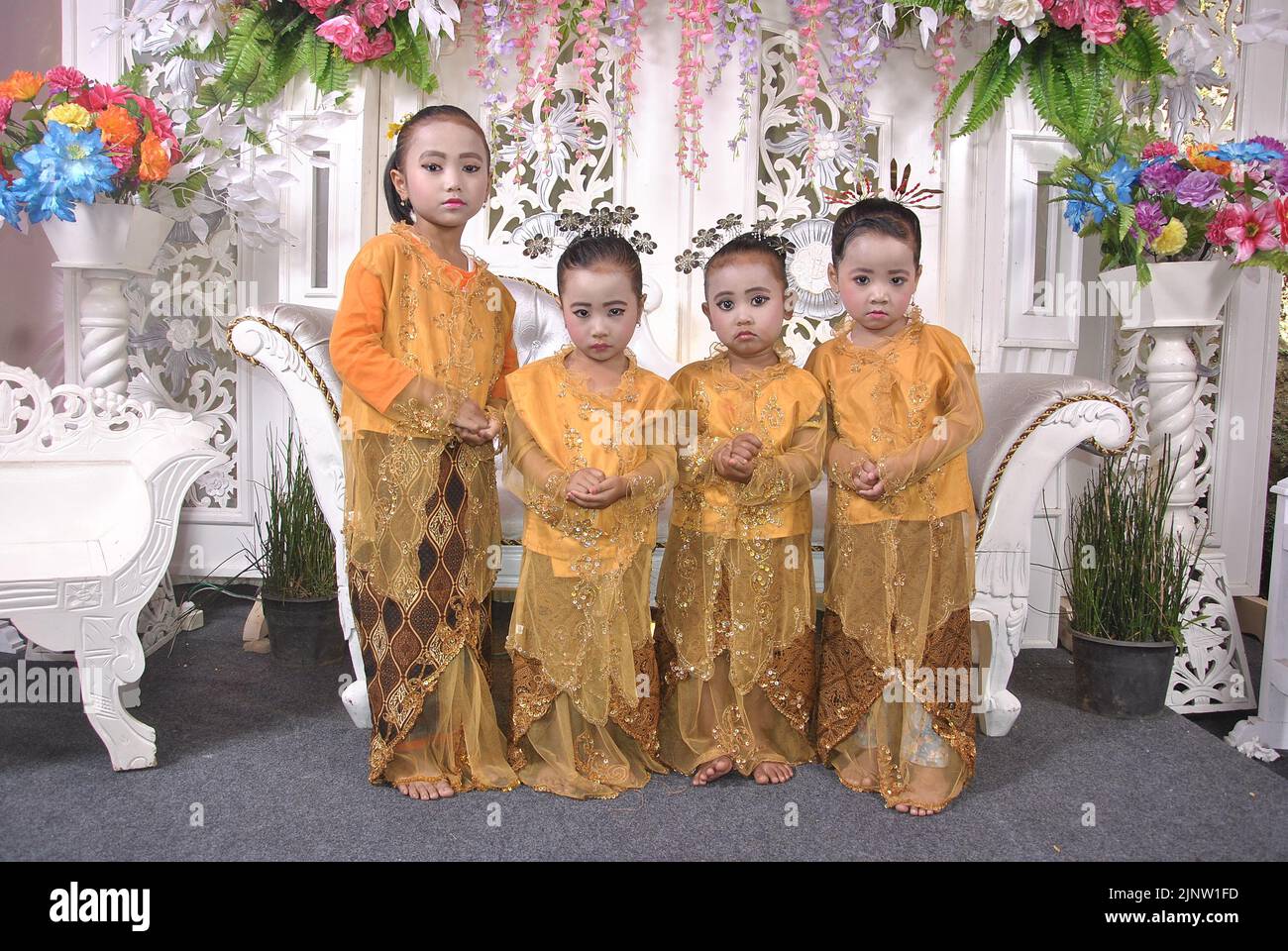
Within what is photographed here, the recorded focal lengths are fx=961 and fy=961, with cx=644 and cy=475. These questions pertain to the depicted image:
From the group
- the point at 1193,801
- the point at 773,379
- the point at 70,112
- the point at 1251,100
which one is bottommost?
the point at 1193,801

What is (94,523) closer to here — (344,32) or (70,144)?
(70,144)

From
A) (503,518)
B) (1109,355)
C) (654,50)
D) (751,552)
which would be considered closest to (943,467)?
(751,552)

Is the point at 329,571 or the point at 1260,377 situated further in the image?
the point at 1260,377

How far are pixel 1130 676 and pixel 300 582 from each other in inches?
99.5

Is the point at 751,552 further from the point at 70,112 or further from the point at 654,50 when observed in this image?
the point at 70,112

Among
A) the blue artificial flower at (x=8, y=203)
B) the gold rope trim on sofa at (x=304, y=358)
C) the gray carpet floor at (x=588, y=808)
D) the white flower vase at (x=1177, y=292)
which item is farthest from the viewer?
the white flower vase at (x=1177, y=292)

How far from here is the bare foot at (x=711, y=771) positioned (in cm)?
217

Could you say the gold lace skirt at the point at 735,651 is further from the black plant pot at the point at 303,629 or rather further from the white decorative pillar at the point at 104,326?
the white decorative pillar at the point at 104,326

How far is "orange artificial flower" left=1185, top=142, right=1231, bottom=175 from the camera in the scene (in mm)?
2682

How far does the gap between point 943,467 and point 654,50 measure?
2.00 metres

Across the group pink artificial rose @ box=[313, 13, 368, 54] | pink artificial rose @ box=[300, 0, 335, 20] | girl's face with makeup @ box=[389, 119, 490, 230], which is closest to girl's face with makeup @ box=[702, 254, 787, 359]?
girl's face with makeup @ box=[389, 119, 490, 230]

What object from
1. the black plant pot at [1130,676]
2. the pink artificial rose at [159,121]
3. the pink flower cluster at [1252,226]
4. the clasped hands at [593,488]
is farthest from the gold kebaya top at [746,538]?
the pink artificial rose at [159,121]

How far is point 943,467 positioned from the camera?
218 cm

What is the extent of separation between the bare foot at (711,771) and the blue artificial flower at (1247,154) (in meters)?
2.16
